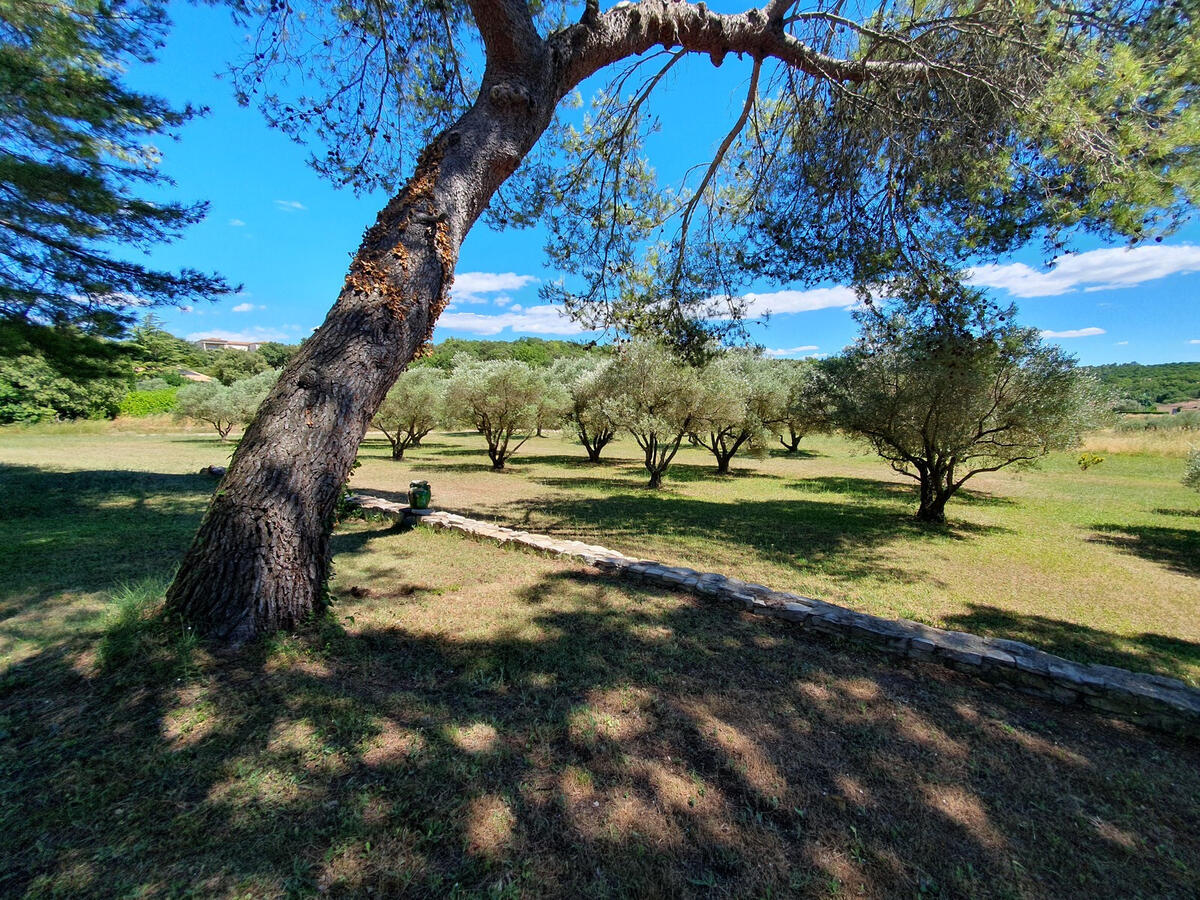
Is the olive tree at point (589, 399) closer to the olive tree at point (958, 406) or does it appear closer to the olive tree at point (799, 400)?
the olive tree at point (799, 400)

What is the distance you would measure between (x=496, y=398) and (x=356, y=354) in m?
15.2

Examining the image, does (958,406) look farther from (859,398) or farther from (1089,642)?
(1089,642)

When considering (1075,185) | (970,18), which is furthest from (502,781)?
(970,18)

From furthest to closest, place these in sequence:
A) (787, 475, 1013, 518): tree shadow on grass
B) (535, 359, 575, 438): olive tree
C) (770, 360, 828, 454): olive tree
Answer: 1. (535, 359, 575, 438): olive tree
2. (787, 475, 1013, 518): tree shadow on grass
3. (770, 360, 828, 454): olive tree

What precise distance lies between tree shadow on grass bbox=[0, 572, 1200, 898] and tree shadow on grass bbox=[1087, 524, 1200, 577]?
795 centimetres

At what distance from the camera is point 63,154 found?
19.0ft

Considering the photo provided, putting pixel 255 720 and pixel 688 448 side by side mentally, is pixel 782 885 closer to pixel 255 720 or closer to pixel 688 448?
pixel 255 720

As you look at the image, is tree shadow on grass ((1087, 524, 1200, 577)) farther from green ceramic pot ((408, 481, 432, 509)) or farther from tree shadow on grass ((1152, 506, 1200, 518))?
green ceramic pot ((408, 481, 432, 509))

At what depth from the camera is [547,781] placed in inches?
83.7

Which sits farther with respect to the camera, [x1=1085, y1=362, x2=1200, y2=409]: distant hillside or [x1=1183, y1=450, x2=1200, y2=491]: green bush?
[x1=1085, y1=362, x2=1200, y2=409]: distant hillside

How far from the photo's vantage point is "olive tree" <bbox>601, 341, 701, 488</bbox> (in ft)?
49.2

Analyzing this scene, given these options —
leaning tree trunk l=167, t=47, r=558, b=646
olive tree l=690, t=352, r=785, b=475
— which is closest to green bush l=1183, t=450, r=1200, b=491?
olive tree l=690, t=352, r=785, b=475

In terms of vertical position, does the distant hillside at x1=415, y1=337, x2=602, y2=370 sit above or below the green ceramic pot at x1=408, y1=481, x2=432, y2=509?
above

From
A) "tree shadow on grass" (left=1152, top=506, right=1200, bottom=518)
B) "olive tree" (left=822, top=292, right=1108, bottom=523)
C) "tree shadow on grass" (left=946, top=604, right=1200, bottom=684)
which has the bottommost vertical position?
"tree shadow on grass" (left=946, top=604, right=1200, bottom=684)
